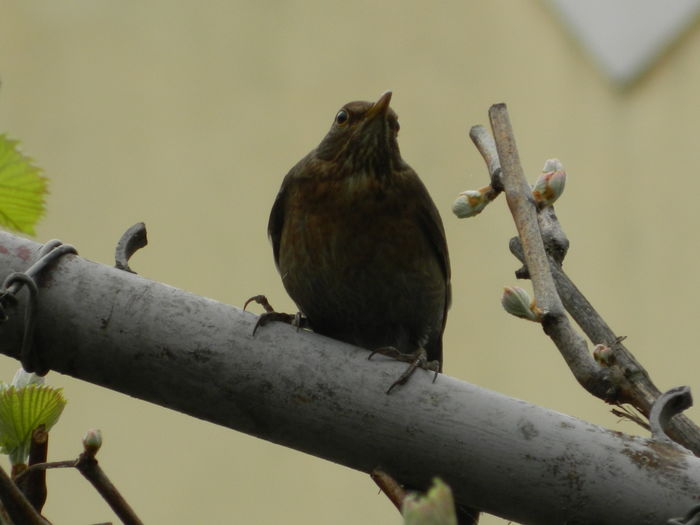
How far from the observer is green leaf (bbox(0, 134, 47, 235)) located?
3.47 feet

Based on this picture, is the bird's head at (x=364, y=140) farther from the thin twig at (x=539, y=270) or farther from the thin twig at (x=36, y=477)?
the thin twig at (x=36, y=477)

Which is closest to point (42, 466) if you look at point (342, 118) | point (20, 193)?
point (20, 193)

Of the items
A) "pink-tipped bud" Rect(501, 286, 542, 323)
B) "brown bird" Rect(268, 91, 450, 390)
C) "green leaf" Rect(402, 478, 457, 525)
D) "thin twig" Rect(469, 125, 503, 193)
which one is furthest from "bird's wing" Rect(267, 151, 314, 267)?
"green leaf" Rect(402, 478, 457, 525)

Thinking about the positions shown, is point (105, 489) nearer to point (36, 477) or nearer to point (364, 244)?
point (36, 477)

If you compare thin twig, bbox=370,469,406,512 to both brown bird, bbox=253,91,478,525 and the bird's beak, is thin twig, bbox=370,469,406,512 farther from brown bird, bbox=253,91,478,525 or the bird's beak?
the bird's beak

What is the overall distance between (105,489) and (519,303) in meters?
0.72

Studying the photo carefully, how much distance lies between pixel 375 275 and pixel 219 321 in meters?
0.98

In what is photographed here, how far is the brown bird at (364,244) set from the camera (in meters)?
2.25

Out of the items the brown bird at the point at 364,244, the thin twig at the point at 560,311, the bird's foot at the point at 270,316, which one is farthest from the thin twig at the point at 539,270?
the brown bird at the point at 364,244

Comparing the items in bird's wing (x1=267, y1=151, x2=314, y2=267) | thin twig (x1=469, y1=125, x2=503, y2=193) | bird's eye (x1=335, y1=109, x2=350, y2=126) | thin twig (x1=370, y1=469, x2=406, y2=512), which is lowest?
thin twig (x1=370, y1=469, x2=406, y2=512)

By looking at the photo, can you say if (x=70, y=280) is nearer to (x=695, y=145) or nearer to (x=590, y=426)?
(x=590, y=426)

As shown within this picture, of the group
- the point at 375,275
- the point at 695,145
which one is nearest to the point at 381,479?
the point at 375,275

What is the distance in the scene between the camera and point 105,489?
104 centimetres

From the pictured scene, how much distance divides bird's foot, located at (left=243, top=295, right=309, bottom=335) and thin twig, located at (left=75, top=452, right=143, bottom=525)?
29 centimetres
